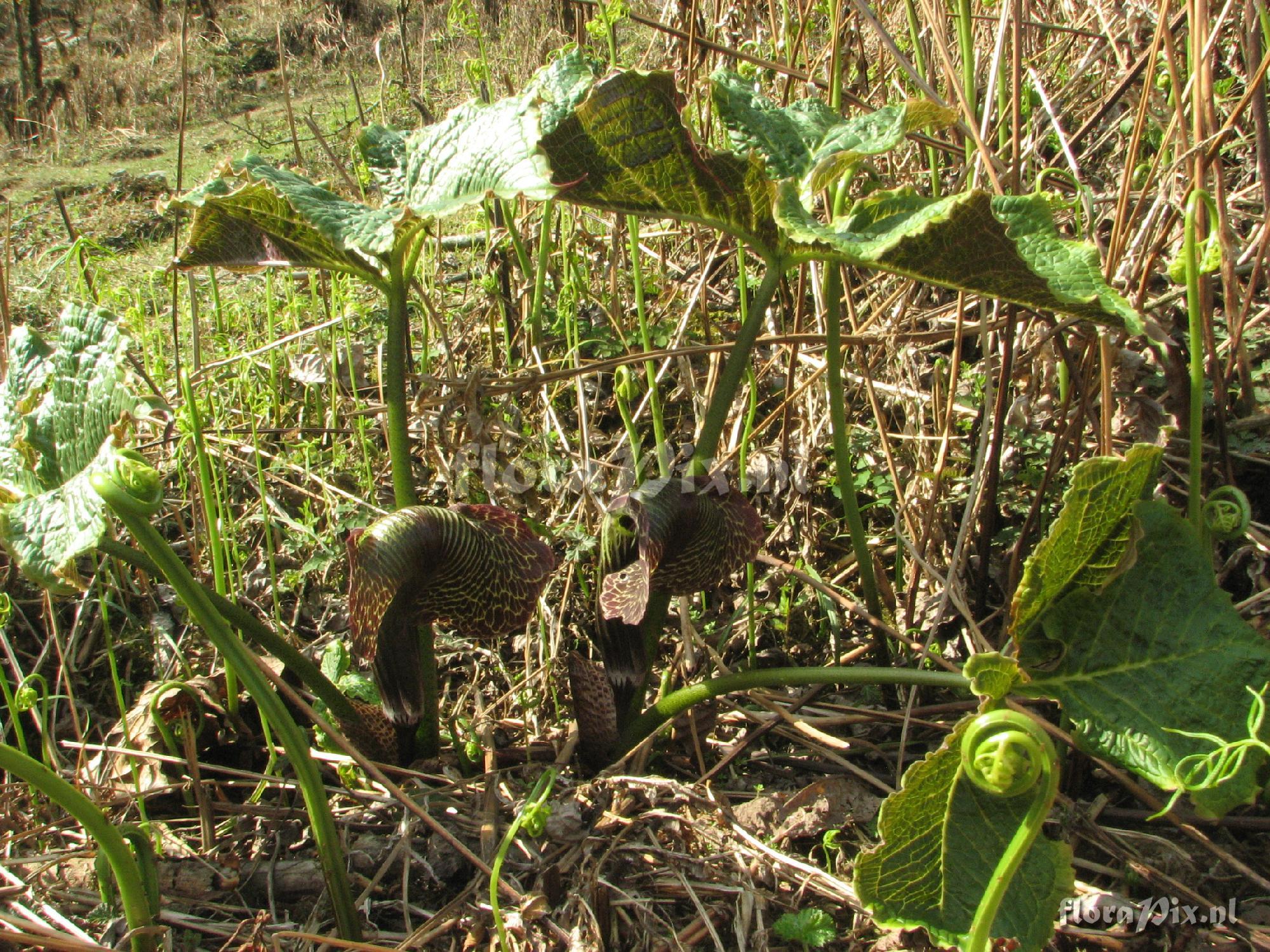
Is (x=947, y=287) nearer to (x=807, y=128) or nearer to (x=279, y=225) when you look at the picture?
(x=807, y=128)

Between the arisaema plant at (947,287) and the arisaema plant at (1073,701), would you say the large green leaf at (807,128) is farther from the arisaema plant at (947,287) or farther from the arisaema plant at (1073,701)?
the arisaema plant at (1073,701)

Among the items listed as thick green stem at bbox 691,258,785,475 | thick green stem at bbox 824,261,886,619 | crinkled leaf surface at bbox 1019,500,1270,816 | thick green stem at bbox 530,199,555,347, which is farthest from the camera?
thick green stem at bbox 530,199,555,347

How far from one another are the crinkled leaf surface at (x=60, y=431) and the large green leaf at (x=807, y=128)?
81cm

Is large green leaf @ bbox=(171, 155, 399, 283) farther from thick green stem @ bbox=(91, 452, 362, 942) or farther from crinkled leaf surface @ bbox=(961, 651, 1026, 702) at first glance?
crinkled leaf surface @ bbox=(961, 651, 1026, 702)

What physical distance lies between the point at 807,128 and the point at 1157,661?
0.82 meters

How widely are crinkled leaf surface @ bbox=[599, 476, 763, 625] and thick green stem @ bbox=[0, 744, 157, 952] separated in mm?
597

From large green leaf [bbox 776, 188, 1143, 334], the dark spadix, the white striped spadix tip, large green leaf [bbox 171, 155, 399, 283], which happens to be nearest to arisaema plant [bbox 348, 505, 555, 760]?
the white striped spadix tip

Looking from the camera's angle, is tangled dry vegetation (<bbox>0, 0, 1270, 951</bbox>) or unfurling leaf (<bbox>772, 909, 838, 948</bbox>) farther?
tangled dry vegetation (<bbox>0, 0, 1270, 951</bbox>)

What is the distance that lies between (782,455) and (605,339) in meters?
0.57

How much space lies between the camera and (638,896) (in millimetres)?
1239

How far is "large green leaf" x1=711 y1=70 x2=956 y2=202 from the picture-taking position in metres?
1.20

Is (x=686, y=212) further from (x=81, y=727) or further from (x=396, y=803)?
(x=81, y=727)

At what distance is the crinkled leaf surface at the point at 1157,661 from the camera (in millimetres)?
1136

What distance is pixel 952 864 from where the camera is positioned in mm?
1088
